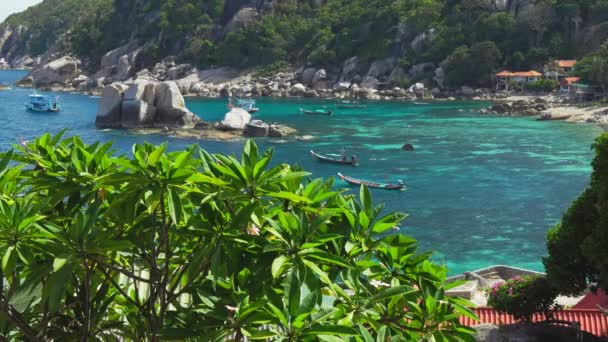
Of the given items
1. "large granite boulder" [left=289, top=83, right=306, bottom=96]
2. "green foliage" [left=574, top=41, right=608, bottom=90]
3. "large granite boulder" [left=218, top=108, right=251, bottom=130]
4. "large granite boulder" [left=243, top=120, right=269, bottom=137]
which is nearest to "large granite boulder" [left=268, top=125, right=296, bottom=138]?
"large granite boulder" [left=243, top=120, right=269, bottom=137]

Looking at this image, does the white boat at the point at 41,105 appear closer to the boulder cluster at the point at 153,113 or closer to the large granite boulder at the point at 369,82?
the boulder cluster at the point at 153,113

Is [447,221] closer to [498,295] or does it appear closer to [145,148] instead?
[498,295]

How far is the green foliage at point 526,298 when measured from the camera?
1442cm

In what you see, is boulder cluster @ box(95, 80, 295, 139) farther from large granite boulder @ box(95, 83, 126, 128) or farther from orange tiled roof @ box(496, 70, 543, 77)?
orange tiled roof @ box(496, 70, 543, 77)

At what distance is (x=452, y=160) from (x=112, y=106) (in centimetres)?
3935

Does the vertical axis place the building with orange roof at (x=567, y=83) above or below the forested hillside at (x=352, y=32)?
below

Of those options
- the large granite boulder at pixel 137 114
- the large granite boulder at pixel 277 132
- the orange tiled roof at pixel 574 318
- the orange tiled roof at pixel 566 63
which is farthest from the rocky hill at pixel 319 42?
the orange tiled roof at pixel 574 318

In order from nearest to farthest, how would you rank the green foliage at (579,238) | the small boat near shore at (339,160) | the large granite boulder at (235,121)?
the green foliage at (579,238), the small boat near shore at (339,160), the large granite boulder at (235,121)

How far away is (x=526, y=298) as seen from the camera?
1446cm

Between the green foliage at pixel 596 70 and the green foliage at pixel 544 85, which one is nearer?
the green foliage at pixel 596 70

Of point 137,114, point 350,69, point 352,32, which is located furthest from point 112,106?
point 352,32

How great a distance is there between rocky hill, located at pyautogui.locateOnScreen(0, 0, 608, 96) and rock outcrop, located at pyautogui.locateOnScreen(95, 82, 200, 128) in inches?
1595

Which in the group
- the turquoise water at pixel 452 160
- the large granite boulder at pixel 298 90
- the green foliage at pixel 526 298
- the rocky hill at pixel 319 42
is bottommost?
the turquoise water at pixel 452 160

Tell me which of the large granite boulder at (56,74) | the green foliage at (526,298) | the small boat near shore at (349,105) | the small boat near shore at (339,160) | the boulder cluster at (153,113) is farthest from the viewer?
the large granite boulder at (56,74)
